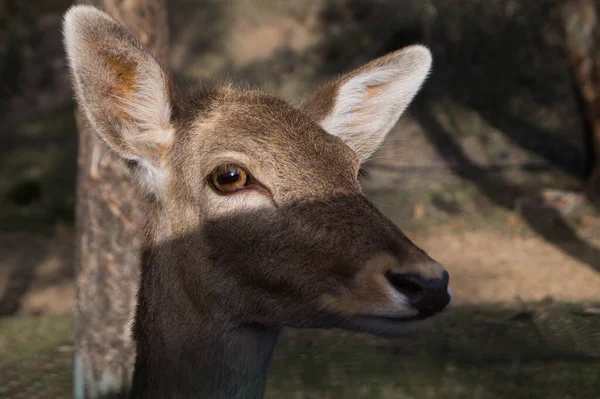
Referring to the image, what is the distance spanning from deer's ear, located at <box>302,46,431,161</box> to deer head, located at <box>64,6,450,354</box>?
10cm

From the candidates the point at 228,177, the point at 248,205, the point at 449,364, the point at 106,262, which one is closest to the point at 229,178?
the point at 228,177

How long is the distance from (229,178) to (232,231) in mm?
243

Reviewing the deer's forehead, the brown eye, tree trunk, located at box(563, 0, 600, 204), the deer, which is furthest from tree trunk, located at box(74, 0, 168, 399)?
tree trunk, located at box(563, 0, 600, 204)

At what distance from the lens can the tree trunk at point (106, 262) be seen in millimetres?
6066

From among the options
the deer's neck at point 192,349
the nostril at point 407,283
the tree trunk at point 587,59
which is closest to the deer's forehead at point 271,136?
the deer's neck at point 192,349

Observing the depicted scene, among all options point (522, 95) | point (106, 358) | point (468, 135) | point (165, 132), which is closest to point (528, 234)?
point (468, 135)

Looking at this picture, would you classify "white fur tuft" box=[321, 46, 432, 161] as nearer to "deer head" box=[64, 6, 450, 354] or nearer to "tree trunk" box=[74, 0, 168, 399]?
"deer head" box=[64, 6, 450, 354]

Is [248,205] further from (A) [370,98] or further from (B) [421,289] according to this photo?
(A) [370,98]

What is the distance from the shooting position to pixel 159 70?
13.9 feet

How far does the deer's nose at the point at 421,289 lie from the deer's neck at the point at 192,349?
37.6 inches

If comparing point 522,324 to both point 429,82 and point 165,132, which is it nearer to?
point 165,132

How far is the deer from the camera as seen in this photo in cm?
348

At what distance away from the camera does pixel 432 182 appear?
12.8 metres

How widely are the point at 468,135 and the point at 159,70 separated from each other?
411 inches
